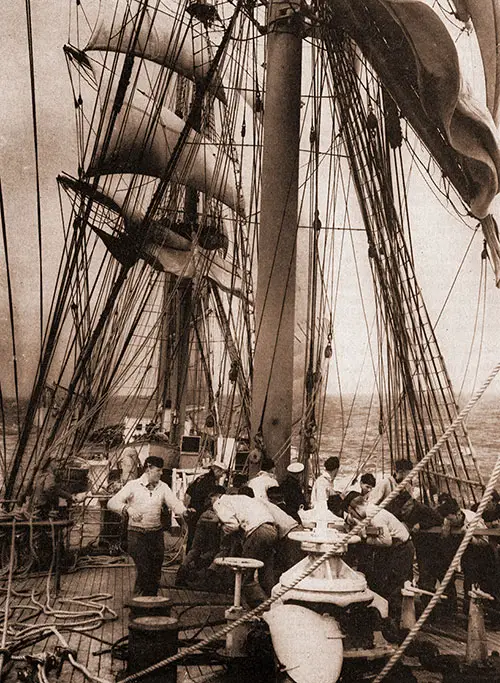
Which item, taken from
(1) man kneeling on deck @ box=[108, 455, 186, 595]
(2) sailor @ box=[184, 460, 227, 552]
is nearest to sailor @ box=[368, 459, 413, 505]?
(2) sailor @ box=[184, 460, 227, 552]

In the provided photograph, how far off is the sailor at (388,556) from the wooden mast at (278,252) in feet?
5.34

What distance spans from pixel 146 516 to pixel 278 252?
282 centimetres

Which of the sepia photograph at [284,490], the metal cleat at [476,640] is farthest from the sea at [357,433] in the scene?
the metal cleat at [476,640]

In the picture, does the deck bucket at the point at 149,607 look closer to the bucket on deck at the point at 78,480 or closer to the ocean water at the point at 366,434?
the bucket on deck at the point at 78,480

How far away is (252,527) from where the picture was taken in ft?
15.8

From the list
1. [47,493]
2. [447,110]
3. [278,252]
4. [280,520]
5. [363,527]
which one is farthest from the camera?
[278,252]

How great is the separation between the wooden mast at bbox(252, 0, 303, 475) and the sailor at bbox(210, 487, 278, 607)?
152 cm

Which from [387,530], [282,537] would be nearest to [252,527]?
[282,537]

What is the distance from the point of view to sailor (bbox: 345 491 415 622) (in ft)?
15.8

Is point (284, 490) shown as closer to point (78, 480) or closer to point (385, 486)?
point (385, 486)

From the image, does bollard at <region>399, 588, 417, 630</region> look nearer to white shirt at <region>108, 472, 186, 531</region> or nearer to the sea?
A: white shirt at <region>108, 472, 186, 531</region>

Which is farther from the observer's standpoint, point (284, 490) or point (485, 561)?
point (284, 490)

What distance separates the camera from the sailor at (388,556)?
4.81m

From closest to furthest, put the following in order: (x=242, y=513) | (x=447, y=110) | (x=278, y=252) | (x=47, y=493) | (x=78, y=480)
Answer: (x=447, y=110) < (x=242, y=513) < (x=47, y=493) < (x=278, y=252) < (x=78, y=480)
